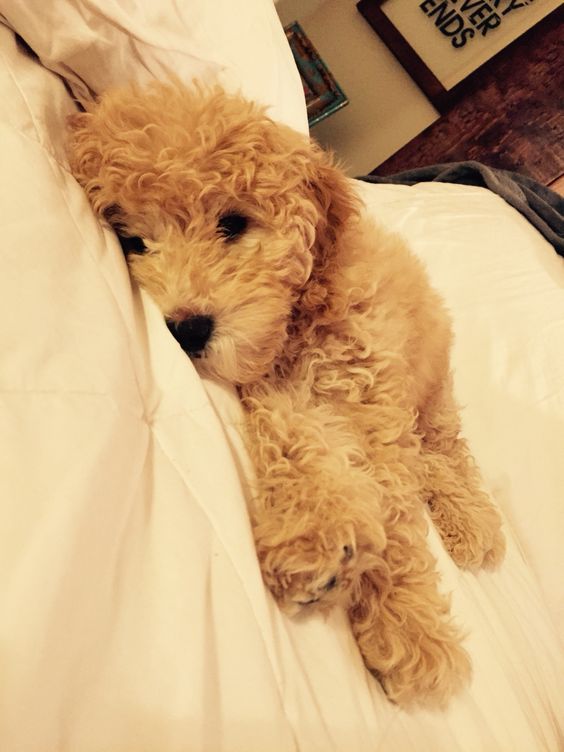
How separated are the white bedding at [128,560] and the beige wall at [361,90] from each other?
2.52m

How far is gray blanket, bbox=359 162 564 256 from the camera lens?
220cm

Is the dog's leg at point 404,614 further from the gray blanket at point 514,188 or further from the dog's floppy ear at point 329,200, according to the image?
the gray blanket at point 514,188

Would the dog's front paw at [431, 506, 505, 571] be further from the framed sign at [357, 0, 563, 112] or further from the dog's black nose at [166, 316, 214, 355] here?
the framed sign at [357, 0, 563, 112]

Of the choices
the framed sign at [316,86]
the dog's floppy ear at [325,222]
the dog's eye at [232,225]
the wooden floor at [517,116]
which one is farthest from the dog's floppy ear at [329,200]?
the wooden floor at [517,116]

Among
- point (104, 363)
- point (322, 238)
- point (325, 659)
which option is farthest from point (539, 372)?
point (104, 363)

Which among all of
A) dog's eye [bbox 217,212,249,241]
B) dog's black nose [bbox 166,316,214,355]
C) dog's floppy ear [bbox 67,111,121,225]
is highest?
dog's eye [bbox 217,212,249,241]

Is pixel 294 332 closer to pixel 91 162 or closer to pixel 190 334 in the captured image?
pixel 190 334

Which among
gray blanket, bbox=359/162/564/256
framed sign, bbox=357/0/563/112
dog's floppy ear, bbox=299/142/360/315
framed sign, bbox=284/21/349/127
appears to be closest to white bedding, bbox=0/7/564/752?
dog's floppy ear, bbox=299/142/360/315

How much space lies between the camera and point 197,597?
21.9 inches

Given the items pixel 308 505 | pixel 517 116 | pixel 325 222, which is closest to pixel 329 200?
pixel 325 222

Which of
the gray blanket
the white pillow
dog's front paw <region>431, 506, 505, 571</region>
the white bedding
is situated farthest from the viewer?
the gray blanket

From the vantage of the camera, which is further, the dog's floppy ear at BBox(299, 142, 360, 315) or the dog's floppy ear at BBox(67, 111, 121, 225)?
the dog's floppy ear at BBox(299, 142, 360, 315)

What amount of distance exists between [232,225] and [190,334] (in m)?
0.25

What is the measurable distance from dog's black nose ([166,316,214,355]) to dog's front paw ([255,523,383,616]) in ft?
0.91
